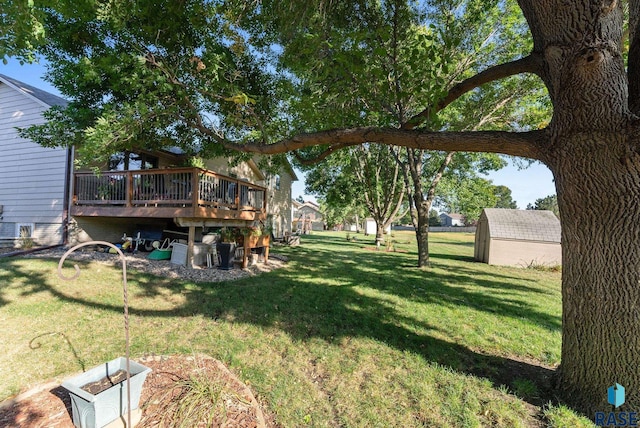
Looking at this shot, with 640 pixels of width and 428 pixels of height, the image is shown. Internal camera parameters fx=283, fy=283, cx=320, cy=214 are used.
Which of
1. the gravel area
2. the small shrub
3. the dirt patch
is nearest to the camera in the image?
the dirt patch

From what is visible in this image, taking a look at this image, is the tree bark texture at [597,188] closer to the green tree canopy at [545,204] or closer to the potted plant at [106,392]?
the potted plant at [106,392]

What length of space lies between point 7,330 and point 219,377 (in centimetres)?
328

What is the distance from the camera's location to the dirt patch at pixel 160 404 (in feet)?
7.55

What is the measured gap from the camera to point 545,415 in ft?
8.21

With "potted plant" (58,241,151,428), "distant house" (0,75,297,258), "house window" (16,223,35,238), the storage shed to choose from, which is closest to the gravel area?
"distant house" (0,75,297,258)

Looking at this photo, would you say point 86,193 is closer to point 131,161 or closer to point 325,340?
point 131,161

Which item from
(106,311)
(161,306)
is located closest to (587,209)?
(161,306)

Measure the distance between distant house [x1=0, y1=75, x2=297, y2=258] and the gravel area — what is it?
94cm

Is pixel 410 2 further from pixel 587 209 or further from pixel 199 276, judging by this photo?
pixel 199 276

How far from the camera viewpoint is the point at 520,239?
1131 centimetres

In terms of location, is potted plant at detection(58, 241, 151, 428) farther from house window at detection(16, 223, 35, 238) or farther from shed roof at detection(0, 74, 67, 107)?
shed roof at detection(0, 74, 67, 107)

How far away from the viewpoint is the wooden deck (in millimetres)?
7812

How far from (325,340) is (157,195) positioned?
6.96 m

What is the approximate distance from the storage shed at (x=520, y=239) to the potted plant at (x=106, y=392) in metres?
12.6
